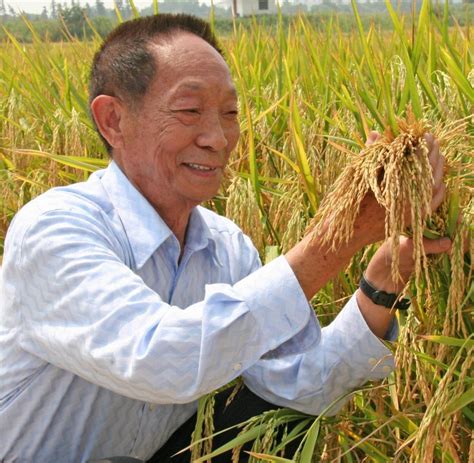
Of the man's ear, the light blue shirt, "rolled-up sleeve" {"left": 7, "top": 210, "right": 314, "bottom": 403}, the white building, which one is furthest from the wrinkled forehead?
the white building

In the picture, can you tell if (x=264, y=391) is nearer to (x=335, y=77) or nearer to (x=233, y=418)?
(x=233, y=418)

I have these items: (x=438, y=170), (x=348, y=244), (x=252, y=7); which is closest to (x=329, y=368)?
(x=348, y=244)

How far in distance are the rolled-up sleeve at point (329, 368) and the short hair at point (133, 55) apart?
61 centimetres

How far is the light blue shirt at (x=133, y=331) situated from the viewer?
152cm

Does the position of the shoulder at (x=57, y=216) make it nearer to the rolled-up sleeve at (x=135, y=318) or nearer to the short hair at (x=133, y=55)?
the rolled-up sleeve at (x=135, y=318)

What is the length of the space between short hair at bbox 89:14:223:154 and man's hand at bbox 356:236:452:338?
571 mm

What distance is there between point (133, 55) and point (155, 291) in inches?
18.9

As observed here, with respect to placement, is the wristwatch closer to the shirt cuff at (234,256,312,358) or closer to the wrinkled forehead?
the shirt cuff at (234,256,312,358)

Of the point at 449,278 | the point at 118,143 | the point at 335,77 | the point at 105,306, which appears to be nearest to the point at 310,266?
the point at 449,278

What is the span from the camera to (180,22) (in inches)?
76.6

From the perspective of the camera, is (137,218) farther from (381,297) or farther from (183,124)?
(381,297)

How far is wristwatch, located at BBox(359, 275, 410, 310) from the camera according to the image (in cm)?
176

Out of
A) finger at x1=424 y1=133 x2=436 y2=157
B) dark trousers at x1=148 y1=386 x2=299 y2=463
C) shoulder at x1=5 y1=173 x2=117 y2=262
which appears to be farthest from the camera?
dark trousers at x1=148 y1=386 x2=299 y2=463

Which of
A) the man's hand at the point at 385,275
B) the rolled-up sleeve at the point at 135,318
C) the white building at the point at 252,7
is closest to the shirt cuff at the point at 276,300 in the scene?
the rolled-up sleeve at the point at 135,318
